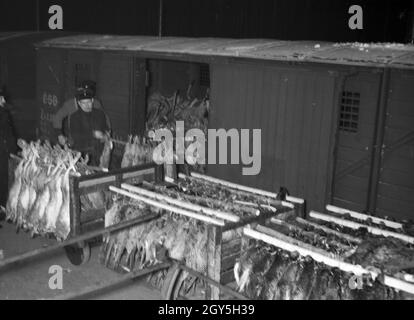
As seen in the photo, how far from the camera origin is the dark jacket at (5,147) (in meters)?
9.51

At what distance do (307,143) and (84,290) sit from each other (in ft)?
16.4

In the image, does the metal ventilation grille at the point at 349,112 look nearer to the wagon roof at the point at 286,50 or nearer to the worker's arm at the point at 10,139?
the wagon roof at the point at 286,50

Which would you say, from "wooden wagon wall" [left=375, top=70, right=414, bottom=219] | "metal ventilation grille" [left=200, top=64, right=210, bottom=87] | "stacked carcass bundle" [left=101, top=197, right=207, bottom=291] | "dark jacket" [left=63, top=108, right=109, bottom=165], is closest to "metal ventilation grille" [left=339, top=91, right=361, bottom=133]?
"wooden wagon wall" [left=375, top=70, right=414, bottom=219]

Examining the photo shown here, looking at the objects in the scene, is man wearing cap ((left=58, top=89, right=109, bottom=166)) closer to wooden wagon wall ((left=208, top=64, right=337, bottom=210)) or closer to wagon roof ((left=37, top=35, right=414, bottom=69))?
wagon roof ((left=37, top=35, right=414, bottom=69))

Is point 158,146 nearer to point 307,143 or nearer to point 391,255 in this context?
point 307,143

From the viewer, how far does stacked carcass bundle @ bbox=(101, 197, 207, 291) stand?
19.7ft

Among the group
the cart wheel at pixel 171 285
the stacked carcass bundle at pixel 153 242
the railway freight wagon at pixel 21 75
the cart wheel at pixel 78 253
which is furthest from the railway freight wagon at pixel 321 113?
the railway freight wagon at pixel 21 75

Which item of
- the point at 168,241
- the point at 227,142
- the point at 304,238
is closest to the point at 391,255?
the point at 304,238

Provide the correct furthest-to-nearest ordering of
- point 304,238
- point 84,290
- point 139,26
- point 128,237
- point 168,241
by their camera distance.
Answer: point 139,26
point 128,237
point 168,241
point 304,238
point 84,290

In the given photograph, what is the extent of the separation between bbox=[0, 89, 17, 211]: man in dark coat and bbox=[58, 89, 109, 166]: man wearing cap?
1.11 meters

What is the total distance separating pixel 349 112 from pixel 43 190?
5497 mm

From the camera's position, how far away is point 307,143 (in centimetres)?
830

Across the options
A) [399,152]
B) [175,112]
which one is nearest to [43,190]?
[399,152]

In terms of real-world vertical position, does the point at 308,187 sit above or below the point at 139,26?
below
